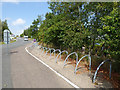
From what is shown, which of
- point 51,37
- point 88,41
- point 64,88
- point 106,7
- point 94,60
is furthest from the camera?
point 51,37

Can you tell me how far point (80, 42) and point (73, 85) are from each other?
317 cm

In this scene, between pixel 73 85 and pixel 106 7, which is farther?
pixel 106 7

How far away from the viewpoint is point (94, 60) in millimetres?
7648

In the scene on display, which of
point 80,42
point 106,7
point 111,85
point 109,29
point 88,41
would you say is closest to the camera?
point 109,29

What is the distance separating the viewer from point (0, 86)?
13.7ft

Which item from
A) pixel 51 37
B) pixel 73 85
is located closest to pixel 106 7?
pixel 73 85

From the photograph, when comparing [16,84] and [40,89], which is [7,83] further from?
[40,89]

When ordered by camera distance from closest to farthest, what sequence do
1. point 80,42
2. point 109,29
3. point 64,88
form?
point 109,29 → point 64,88 → point 80,42

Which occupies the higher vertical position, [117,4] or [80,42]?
[117,4]

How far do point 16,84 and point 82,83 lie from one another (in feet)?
9.37

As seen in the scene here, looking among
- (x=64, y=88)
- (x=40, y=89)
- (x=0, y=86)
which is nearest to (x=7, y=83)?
(x=0, y=86)

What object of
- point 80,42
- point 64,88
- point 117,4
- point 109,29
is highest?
point 117,4

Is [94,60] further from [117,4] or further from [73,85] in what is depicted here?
[117,4]

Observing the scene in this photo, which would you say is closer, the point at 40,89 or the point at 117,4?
the point at 40,89
